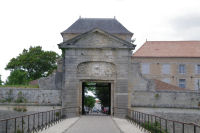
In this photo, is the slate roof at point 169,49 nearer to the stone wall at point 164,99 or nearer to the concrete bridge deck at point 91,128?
the stone wall at point 164,99

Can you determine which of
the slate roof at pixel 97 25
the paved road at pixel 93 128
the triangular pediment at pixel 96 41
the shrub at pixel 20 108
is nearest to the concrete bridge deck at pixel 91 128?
the paved road at pixel 93 128

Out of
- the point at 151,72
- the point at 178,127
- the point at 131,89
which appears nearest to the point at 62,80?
the point at 131,89

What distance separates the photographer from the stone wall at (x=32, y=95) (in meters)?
22.0

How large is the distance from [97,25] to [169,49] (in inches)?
Result: 602

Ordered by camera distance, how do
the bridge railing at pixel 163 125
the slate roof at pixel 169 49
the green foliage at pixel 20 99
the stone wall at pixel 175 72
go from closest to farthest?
the bridge railing at pixel 163 125 < the green foliage at pixel 20 99 < the stone wall at pixel 175 72 < the slate roof at pixel 169 49

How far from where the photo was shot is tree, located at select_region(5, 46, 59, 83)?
45.4 m

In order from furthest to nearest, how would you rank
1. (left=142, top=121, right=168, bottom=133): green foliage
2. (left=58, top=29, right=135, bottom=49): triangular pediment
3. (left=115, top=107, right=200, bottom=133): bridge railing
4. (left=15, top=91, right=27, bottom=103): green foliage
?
(left=15, top=91, right=27, bottom=103): green foliage, (left=58, top=29, right=135, bottom=49): triangular pediment, (left=142, top=121, right=168, bottom=133): green foliage, (left=115, top=107, right=200, bottom=133): bridge railing

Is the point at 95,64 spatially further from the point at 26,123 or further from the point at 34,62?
the point at 34,62

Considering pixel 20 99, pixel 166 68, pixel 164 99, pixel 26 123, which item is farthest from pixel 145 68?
pixel 26 123

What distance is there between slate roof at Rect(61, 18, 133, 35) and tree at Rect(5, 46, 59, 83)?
647 inches

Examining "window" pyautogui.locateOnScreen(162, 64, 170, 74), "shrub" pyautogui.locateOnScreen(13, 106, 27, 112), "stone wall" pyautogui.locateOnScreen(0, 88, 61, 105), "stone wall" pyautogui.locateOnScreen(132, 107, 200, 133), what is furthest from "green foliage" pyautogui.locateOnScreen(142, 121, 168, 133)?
"window" pyautogui.locateOnScreen(162, 64, 170, 74)

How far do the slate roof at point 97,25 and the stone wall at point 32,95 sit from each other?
8938 millimetres

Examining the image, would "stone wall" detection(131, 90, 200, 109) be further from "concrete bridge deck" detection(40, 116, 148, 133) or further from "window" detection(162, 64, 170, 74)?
"window" detection(162, 64, 170, 74)

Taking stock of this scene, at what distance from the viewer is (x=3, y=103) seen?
21953 mm
